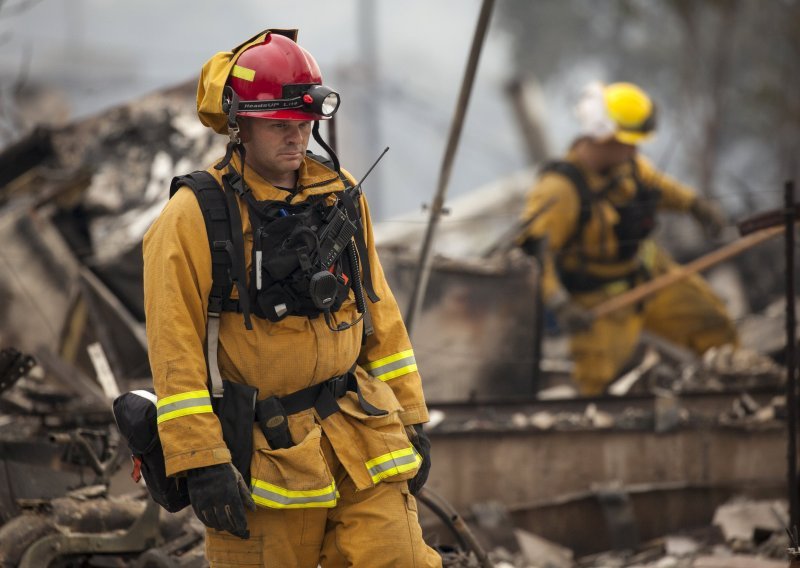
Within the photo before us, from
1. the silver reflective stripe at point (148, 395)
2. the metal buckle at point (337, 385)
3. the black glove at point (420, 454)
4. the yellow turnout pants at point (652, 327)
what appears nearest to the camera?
the silver reflective stripe at point (148, 395)

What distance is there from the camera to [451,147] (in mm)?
5977

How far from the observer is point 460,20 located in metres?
40.5

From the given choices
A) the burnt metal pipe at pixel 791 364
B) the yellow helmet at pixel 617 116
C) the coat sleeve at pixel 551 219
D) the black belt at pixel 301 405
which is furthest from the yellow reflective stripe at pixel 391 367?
the yellow helmet at pixel 617 116

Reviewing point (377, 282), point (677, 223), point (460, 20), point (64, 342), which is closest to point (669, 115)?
point (460, 20)

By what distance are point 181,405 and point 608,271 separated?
5.76 meters

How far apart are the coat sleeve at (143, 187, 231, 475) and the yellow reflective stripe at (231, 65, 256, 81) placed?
393mm

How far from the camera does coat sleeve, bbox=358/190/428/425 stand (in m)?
3.95

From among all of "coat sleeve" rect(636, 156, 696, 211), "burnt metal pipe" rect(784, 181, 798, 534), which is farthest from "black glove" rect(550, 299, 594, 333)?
"burnt metal pipe" rect(784, 181, 798, 534)

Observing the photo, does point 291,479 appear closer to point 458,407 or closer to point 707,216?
point 458,407

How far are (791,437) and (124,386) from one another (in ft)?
11.4

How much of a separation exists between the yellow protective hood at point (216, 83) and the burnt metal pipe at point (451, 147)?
200 centimetres

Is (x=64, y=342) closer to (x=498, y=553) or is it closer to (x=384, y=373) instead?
(x=498, y=553)

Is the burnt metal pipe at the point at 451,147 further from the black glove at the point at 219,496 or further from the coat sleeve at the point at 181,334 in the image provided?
the black glove at the point at 219,496

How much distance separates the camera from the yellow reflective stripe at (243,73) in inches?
144
